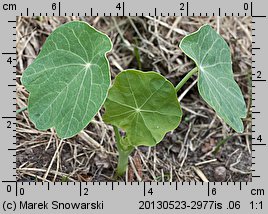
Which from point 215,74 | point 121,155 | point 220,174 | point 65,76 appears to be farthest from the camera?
point 220,174

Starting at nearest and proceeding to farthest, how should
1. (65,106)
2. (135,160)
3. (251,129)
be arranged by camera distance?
1. (65,106)
2. (135,160)
3. (251,129)

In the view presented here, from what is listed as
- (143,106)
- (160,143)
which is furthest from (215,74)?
(160,143)

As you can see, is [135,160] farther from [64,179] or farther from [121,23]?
[121,23]

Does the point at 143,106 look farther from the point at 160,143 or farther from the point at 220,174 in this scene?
the point at 220,174

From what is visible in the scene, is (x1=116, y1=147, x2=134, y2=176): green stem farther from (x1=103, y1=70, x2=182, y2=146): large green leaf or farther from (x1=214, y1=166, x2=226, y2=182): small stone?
(x1=214, y1=166, x2=226, y2=182): small stone

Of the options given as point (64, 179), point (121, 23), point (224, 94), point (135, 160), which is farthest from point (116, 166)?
point (121, 23)

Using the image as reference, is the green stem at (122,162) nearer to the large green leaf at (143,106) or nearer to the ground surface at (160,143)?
the ground surface at (160,143)
